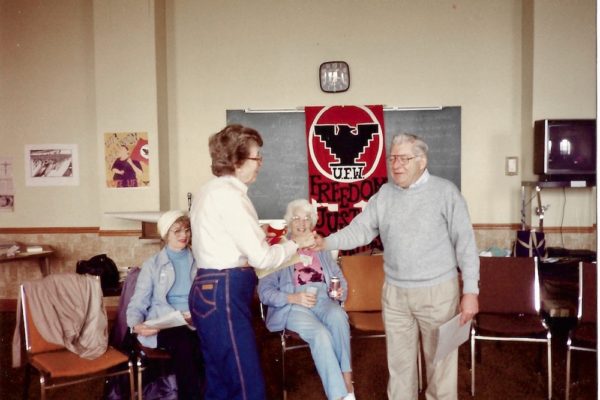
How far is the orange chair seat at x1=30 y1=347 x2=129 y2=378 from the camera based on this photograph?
287 centimetres

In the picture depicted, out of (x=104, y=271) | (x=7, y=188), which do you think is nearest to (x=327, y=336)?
(x=104, y=271)

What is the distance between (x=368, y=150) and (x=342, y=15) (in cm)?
135

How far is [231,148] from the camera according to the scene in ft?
7.79

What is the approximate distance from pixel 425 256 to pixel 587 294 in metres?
1.50

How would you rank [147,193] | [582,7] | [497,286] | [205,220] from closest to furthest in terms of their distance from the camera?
[205,220], [497,286], [582,7], [147,193]

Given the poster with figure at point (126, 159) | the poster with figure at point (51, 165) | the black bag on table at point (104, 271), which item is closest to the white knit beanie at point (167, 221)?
the black bag on table at point (104, 271)

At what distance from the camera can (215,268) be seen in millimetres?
2303

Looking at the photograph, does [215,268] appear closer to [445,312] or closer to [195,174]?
[445,312]

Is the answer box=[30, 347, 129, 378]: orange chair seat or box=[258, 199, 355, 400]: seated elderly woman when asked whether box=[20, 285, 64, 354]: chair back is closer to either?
box=[30, 347, 129, 378]: orange chair seat

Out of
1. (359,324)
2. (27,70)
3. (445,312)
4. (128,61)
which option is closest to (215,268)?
(445,312)

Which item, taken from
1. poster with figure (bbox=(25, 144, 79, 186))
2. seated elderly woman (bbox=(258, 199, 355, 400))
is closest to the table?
poster with figure (bbox=(25, 144, 79, 186))

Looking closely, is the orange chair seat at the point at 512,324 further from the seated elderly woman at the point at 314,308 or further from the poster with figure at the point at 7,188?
the poster with figure at the point at 7,188

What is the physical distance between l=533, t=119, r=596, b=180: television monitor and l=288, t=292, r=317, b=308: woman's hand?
8.58 ft

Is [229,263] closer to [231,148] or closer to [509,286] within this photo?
[231,148]
